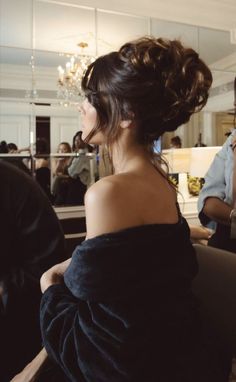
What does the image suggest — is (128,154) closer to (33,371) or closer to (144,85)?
(144,85)

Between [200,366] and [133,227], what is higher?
[133,227]

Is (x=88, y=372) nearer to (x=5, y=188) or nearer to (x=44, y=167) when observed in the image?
(x=5, y=188)

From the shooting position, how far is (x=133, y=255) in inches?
25.2

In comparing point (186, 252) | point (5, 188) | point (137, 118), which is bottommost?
point (186, 252)

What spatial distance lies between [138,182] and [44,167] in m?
2.45

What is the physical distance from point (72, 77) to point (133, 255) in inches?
105

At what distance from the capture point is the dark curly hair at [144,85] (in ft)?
2.39

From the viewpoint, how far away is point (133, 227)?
2.14 feet

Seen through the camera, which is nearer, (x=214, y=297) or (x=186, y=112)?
(x=186, y=112)

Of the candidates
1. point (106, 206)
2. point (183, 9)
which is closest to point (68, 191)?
point (183, 9)

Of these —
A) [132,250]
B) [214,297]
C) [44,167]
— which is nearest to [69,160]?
[44,167]

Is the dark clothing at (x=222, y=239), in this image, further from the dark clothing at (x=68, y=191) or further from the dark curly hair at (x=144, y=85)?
the dark clothing at (x=68, y=191)

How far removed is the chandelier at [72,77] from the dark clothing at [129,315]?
8.41 ft

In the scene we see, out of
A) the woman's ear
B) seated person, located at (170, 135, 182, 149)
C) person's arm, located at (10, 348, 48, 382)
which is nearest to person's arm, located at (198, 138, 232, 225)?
the woman's ear
